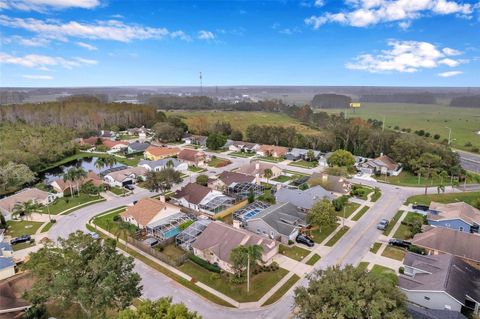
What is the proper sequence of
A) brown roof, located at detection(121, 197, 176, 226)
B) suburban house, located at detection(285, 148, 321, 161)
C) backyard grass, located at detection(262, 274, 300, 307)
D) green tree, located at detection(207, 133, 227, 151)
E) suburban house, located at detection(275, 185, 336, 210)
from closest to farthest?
backyard grass, located at detection(262, 274, 300, 307)
brown roof, located at detection(121, 197, 176, 226)
suburban house, located at detection(275, 185, 336, 210)
suburban house, located at detection(285, 148, 321, 161)
green tree, located at detection(207, 133, 227, 151)

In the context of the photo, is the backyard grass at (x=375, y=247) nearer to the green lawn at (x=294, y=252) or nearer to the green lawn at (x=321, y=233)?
the green lawn at (x=321, y=233)

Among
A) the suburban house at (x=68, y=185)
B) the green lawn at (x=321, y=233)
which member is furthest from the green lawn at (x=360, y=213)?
the suburban house at (x=68, y=185)

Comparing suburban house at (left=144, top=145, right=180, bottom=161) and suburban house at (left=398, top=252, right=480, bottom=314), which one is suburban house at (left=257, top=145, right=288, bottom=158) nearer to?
suburban house at (left=144, top=145, right=180, bottom=161)

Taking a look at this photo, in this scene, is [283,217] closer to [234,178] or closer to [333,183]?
[234,178]

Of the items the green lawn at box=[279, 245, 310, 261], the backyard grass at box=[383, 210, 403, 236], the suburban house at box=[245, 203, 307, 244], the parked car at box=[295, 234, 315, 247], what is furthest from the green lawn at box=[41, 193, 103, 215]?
the backyard grass at box=[383, 210, 403, 236]

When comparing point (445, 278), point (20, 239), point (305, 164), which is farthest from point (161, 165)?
point (445, 278)
